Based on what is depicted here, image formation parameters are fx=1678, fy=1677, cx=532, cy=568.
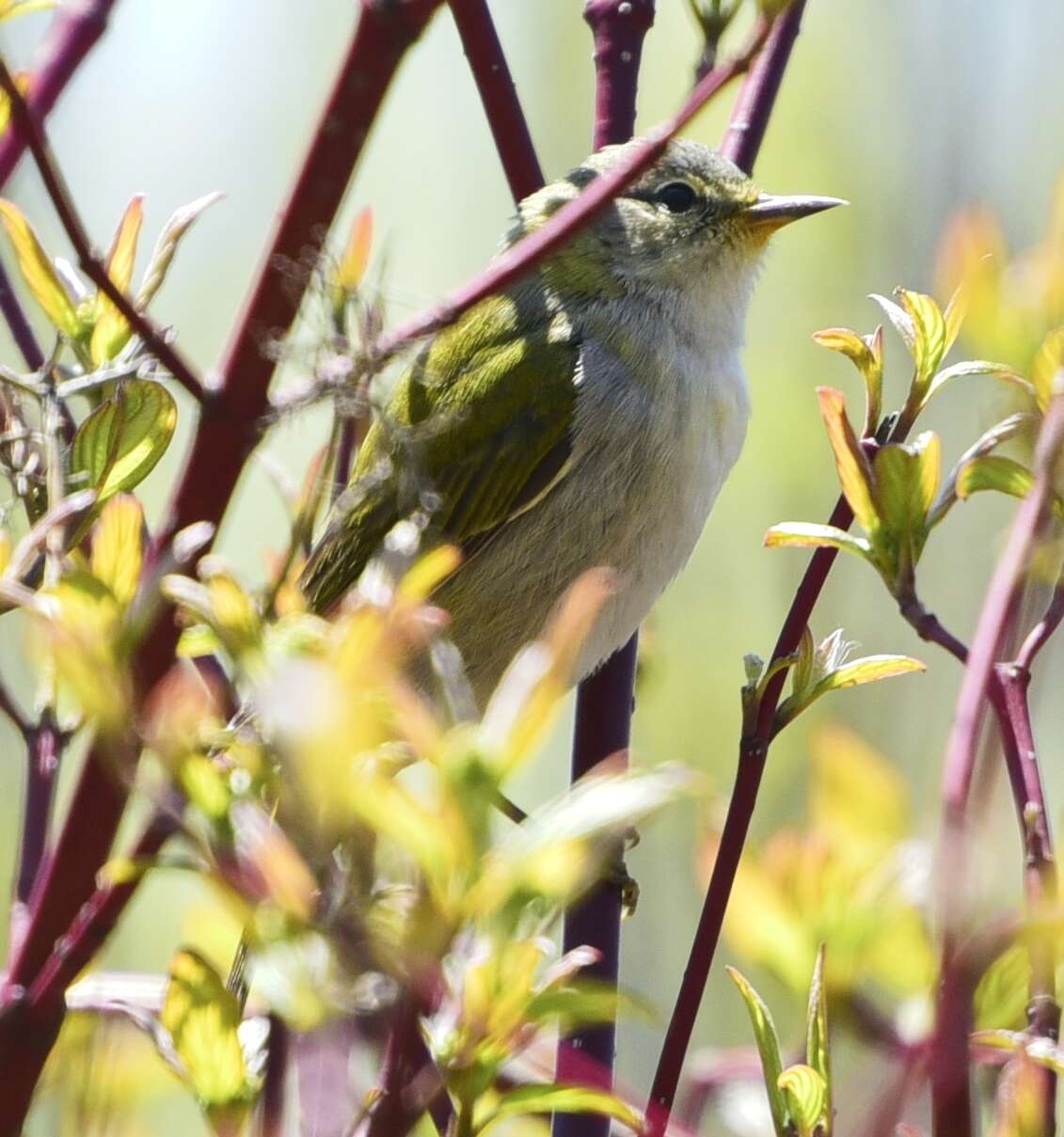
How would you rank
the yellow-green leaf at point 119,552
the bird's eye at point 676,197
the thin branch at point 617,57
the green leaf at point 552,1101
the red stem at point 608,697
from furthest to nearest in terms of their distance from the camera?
the bird's eye at point 676,197 → the thin branch at point 617,57 → the red stem at point 608,697 → the yellow-green leaf at point 119,552 → the green leaf at point 552,1101

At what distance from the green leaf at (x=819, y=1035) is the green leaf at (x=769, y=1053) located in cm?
3

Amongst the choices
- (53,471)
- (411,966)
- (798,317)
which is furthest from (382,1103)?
(798,317)

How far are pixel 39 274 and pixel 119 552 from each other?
1.31 ft

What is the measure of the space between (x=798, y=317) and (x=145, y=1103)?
157 inches

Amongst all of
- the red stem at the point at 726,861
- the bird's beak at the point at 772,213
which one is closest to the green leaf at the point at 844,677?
the red stem at the point at 726,861

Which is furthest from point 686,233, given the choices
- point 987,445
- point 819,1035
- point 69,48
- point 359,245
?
point 819,1035

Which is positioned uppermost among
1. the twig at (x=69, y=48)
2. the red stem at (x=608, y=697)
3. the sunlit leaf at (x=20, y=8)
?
the sunlit leaf at (x=20, y=8)

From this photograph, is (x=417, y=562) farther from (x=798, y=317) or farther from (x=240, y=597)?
(x=798, y=317)

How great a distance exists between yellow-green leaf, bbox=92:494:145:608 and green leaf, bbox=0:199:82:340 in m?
0.34

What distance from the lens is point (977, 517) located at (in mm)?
4750

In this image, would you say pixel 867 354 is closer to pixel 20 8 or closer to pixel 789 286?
pixel 20 8

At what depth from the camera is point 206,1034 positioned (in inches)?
40.6

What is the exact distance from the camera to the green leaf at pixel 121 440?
124 centimetres

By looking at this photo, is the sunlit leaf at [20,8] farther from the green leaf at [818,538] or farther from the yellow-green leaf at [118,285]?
the green leaf at [818,538]
